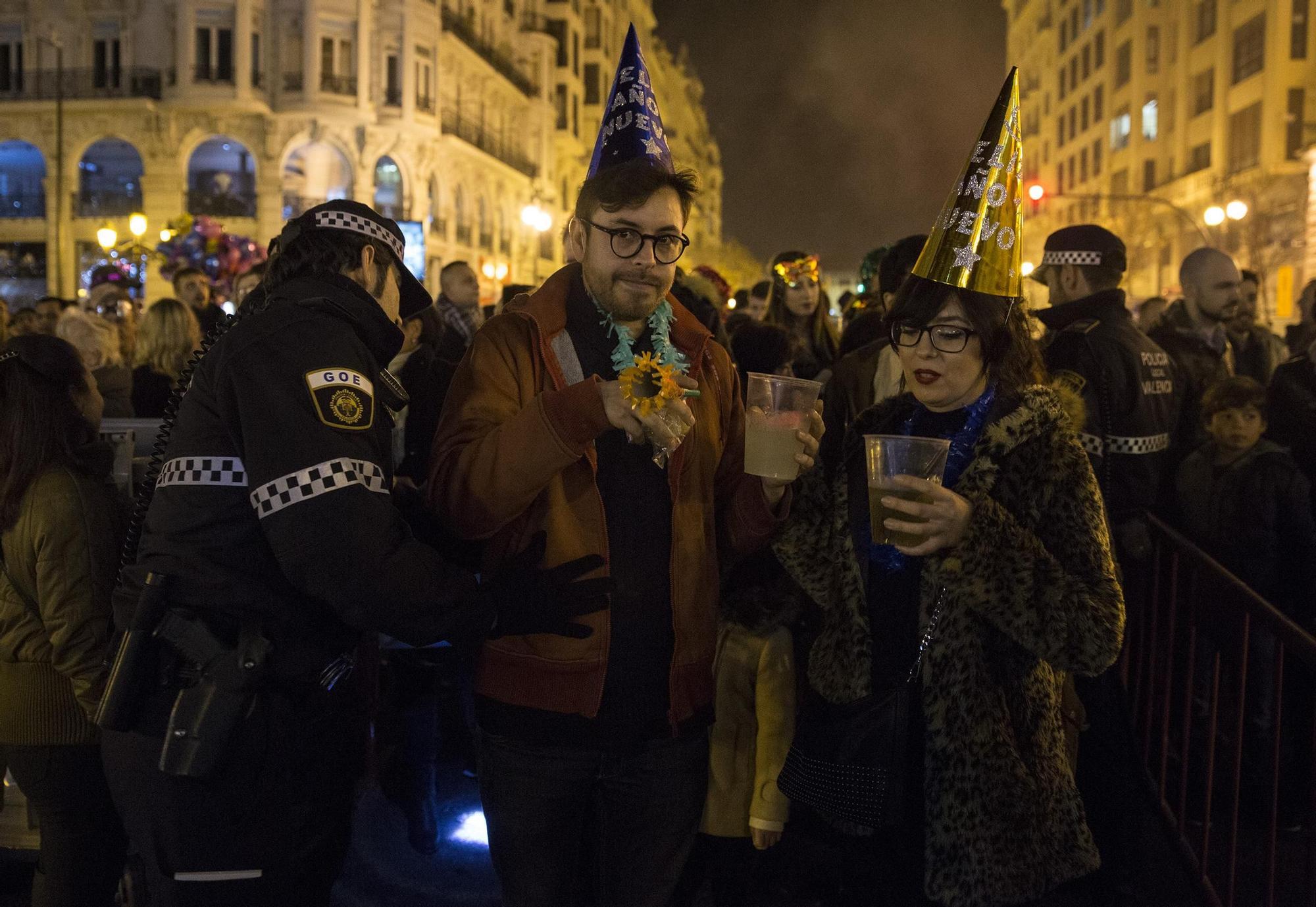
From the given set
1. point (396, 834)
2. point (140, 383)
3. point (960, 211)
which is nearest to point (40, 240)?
point (140, 383)

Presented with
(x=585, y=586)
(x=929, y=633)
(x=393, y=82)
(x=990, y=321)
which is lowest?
(x=929, y=633)

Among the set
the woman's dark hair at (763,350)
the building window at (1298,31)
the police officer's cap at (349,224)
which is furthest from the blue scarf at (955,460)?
the building window at (1298,31)

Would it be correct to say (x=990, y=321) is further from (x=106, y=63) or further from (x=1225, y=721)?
(x=106, y=63)

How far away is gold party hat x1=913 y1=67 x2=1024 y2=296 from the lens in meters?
2.71

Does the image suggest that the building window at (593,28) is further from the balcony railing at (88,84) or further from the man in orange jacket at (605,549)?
the man in orange jacket at (605,549)

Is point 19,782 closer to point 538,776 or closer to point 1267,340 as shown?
point 538,776

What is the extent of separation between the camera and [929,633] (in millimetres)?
2650

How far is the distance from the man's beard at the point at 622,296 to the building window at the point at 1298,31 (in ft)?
155

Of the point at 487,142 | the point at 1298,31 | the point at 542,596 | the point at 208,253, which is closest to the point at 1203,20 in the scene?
the point at 1298,31

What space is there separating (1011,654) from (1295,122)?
46.8 m

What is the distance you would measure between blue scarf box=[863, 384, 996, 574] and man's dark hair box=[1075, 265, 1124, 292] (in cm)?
274

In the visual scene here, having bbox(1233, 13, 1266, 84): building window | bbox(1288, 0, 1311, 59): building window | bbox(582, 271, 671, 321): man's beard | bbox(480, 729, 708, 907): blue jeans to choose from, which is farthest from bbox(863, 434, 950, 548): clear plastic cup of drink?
bbox(1233, 13, 1266, 84): building window

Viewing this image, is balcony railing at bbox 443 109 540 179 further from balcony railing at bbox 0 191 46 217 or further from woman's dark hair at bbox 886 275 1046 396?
woman's dark hair at bbox 886 275 1046 396

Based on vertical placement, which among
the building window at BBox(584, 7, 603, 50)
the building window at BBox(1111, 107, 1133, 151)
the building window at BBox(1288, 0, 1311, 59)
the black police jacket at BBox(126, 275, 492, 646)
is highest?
the building window at BBox(584, 7, 603, 50)
